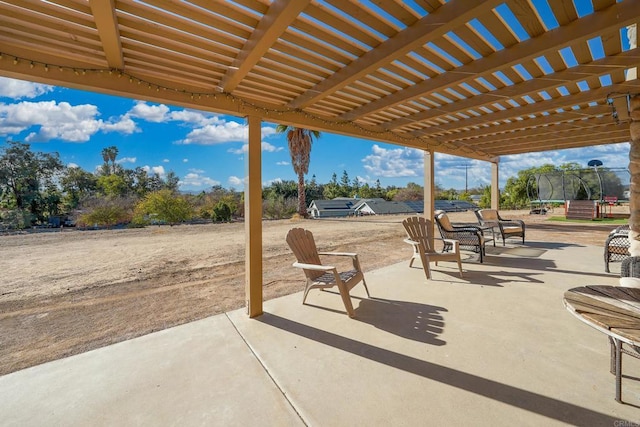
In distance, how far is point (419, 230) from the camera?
175 inches

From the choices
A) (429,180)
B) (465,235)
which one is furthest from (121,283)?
(429,180)

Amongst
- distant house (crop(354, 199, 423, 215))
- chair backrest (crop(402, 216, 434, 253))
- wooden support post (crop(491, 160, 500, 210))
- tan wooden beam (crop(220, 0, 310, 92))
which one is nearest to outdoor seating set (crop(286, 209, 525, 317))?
chair backrest (crop(402, 216, 434, 253))

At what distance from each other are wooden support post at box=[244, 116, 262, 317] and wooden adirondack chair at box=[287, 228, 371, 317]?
1.28ft

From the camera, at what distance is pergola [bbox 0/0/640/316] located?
5.57 feet

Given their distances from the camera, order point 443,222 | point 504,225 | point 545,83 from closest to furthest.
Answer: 1. point 545,83
2. point 443,222
3. point 504,225

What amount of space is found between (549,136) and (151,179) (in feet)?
93.0

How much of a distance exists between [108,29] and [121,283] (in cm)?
409

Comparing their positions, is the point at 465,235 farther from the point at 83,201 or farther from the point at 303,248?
the point at 83,201

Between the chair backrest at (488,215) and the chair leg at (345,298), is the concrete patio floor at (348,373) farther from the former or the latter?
the chair backrest at (488,215)

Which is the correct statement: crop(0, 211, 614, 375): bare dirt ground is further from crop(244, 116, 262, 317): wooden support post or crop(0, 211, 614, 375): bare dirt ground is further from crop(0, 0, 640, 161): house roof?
crop(0, 0, 640, 161): house roof

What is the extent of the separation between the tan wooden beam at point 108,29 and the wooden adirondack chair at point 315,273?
208 cm

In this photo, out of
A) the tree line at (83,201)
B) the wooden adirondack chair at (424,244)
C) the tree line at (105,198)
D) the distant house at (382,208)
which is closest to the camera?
the wooden adirondack chair at (424,244)

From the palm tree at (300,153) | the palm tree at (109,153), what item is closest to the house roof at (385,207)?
the palm tree at (300,153)

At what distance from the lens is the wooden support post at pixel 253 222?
2.89 meters
